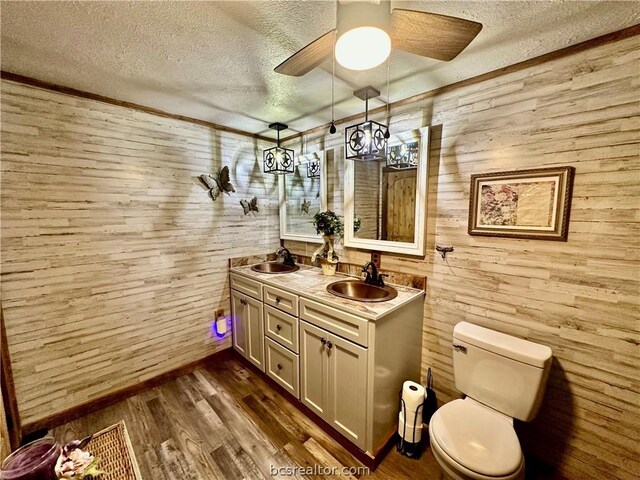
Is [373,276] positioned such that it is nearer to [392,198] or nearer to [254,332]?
[392,198]

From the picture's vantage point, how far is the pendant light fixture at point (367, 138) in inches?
64.7

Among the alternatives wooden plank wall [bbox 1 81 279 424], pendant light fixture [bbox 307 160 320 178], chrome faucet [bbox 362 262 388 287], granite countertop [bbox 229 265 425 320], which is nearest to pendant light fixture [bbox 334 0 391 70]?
granite countertop [bbox 229 265 425 320]

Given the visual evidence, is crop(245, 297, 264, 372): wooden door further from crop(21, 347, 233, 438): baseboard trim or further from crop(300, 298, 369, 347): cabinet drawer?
crop(300, 298, 369, 347): cabinet drawer

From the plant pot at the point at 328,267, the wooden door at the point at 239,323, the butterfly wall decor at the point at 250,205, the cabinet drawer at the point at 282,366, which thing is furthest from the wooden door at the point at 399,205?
the wooden door at the point at 239,323

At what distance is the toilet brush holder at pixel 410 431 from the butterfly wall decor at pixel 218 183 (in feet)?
7.33

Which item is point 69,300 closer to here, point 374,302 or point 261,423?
point 261,423

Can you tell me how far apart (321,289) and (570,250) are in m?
1.43

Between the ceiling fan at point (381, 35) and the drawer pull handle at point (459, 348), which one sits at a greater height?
the ceiling fan at point (381, 35)

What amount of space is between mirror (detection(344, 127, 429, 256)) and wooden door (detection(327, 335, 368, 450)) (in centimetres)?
82

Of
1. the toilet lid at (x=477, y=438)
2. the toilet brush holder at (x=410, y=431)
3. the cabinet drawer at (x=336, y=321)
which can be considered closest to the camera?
the toilet lid at (x=477, y=438)

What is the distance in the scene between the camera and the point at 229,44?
4.19ft

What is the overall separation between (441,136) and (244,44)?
1.30m

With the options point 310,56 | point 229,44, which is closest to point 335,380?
point 310,56

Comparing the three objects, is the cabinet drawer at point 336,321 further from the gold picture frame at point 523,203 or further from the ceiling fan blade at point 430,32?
the ceiling fan blade at point 430,32
